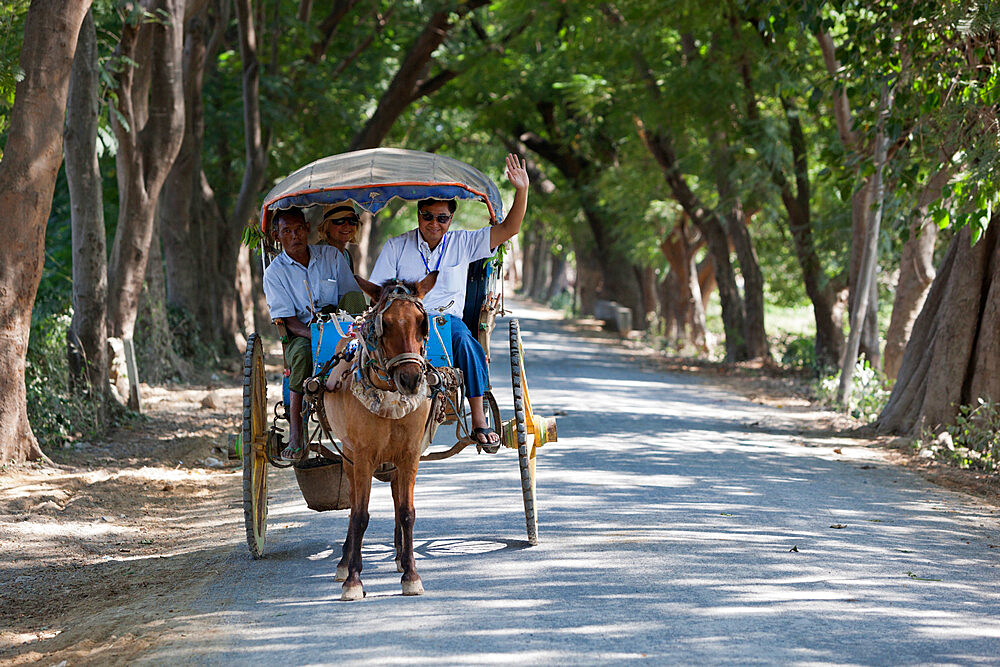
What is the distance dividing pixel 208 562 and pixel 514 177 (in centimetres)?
339

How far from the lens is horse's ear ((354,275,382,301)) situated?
5863mm

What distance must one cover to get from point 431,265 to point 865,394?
9.84m

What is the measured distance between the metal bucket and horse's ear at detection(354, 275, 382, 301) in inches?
78.4

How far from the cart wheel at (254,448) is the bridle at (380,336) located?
150cm

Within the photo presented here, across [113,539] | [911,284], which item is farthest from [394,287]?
[911,284]

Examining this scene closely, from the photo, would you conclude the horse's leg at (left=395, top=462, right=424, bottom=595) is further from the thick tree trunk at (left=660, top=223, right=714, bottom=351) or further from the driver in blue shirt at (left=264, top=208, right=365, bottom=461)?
the thick tree trunk at (left=660, top=223, right=714, bottom=351)

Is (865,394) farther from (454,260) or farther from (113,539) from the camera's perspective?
(113,539)

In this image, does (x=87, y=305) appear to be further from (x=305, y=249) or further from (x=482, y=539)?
(x=482, y=539)

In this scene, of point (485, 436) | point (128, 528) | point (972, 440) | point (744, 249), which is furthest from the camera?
point (744, 249)

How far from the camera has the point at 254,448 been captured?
747 centimetres

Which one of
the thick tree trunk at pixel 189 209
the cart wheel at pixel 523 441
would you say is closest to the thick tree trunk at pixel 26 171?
the cart wheel at pixel 523 441

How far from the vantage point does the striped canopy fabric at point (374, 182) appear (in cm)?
704

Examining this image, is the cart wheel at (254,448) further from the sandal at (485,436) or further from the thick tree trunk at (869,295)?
the thick tree trunk at (869,295)

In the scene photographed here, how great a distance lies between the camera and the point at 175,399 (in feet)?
52.1
